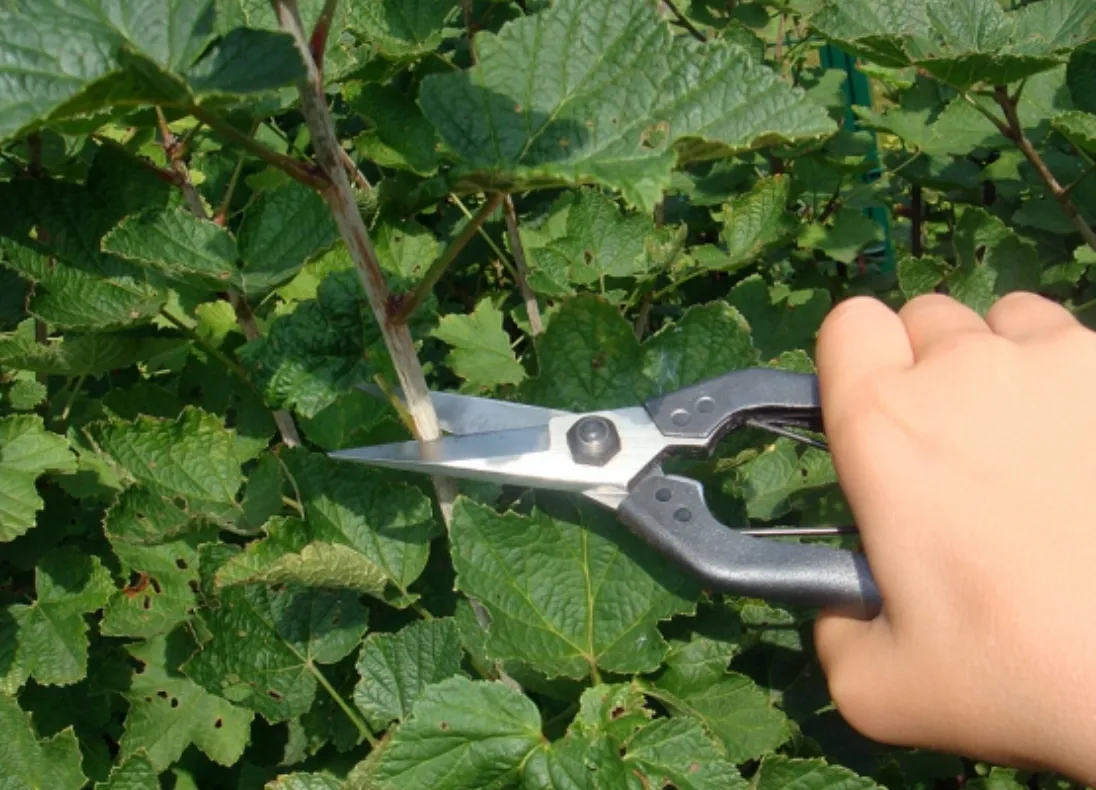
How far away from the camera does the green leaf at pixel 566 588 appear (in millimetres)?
1279

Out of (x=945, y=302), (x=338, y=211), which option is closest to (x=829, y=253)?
(x=945, y=302)

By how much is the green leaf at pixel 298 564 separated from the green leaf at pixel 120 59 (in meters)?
0.53

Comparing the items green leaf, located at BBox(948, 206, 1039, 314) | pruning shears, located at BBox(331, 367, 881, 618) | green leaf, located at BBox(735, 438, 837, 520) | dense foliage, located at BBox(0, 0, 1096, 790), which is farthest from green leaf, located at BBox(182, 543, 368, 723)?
green leaf, located at BBox(948, 206, 1039, 314)

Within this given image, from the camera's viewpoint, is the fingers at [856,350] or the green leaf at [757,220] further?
the green leaf at [757,220]

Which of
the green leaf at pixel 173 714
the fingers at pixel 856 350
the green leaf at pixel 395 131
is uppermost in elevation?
the green leaf at pixel 395 131

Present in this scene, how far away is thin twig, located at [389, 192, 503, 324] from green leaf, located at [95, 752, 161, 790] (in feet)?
2.24

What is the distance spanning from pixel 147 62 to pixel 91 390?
160 centimetres

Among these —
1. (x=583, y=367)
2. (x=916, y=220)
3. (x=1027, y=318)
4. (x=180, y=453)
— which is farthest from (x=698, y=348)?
(x=916, y=220)

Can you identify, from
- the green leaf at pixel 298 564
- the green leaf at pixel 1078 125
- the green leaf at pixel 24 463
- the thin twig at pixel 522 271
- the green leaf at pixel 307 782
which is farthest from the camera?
the thin twig at pixel 522 271

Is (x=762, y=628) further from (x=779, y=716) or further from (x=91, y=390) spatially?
(x=91, y=390)

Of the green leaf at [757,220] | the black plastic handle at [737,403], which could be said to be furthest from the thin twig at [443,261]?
the green leaf at [757,220]

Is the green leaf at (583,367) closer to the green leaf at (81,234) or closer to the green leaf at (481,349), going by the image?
the green leaf at (481,349)

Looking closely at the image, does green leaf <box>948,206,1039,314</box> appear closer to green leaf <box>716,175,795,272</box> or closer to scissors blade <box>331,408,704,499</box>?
green leaf <box>716,175,795,272</box>

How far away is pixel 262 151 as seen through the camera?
89cm
